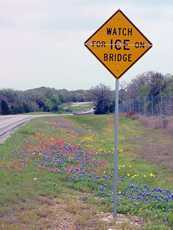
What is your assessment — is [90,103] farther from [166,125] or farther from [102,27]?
[102,27]

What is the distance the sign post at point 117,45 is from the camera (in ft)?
33.1

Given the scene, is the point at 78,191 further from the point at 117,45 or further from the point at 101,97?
the point at 101,97

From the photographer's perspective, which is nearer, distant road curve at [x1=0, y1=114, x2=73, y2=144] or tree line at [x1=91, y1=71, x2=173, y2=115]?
distant road curve at [x1=0, y1=114, x2=73, y2=144]

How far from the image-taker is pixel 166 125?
42156 millimetres

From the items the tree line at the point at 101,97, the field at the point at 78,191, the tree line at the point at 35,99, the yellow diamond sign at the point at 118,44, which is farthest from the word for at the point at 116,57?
the tree line at the point at 35,99

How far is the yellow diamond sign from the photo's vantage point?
10.1 metres

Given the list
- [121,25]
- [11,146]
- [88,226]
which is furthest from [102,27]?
[11,146]

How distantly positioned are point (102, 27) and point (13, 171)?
597cm

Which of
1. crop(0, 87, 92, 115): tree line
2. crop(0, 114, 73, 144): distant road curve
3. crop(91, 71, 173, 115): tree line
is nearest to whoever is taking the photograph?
crop(0, 114, 73, 144): distant road curve

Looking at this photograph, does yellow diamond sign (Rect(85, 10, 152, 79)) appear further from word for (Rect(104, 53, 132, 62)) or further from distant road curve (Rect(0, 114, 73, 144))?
distant road curve (Rect(0, 114, 73, 144))

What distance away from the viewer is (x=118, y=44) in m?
10.1

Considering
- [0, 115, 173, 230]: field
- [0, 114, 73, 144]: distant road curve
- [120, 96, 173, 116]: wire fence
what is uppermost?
[120, 96, 173, 116]: wire fence

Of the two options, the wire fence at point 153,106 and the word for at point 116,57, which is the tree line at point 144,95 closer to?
the wire fence at point 153,106

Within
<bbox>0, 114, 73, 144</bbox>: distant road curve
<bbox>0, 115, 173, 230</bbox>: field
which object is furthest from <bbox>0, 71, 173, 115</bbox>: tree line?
<bbox>0, 115, 173, 230</bbox>: field
